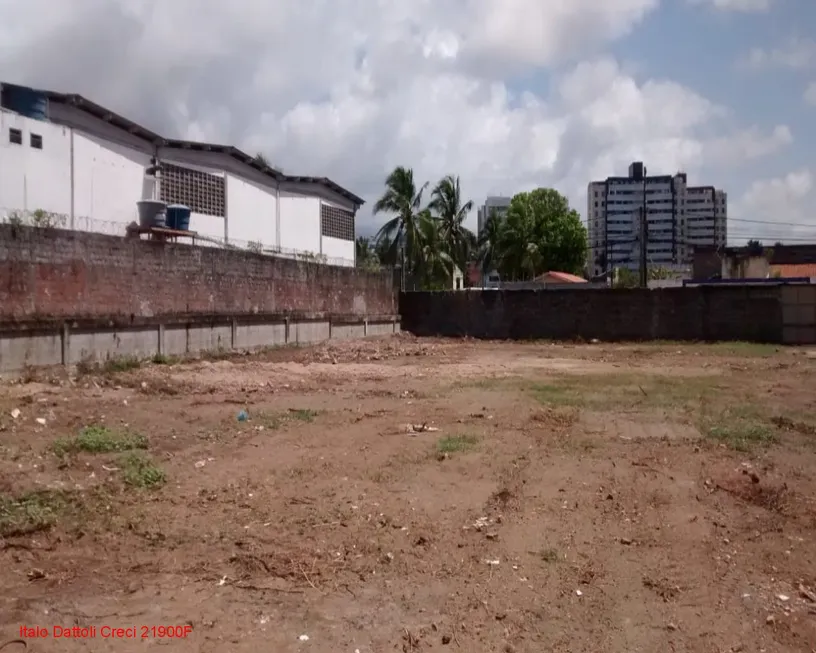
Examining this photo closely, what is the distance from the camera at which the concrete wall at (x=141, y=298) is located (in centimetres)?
1252

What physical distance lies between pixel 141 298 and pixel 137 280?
1.24 feet

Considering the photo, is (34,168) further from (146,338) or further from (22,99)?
(146,338)

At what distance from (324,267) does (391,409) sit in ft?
45.5

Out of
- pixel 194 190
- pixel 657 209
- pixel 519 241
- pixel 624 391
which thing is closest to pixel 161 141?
pixel 194 190

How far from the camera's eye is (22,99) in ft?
57.5

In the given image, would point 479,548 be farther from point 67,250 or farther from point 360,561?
point 67,250

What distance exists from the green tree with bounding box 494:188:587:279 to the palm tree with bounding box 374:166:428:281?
1182 centimetres

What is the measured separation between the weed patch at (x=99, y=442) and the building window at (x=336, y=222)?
77.2 feet

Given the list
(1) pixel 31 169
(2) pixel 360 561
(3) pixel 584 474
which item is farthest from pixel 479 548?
(1) pixel 31 169

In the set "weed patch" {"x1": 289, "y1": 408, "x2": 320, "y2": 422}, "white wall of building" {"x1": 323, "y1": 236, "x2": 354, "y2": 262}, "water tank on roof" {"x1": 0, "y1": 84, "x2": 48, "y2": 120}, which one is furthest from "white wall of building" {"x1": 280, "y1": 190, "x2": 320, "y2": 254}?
"weed patch" {"x1": 289, "y1": 408, "x2": 320, "y2": 422}

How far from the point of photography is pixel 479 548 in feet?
16.6

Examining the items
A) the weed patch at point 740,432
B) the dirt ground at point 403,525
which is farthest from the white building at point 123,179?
the weed patch at point 740,432

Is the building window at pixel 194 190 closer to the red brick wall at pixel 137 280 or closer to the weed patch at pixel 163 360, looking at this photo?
the red brick wall at pixel 137 280

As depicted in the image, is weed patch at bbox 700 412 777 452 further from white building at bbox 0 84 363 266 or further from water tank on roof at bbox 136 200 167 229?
water tank on roof at bbox 136 200 167 229
